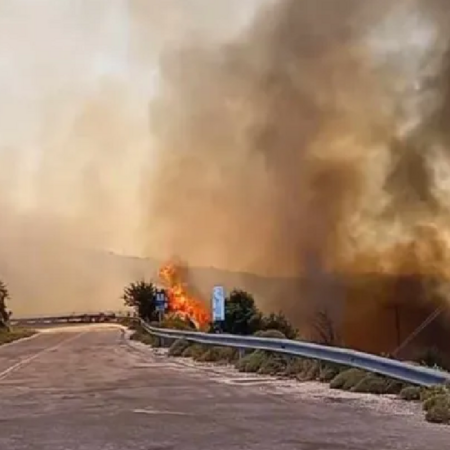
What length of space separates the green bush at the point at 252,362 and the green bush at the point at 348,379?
3733 millimetres

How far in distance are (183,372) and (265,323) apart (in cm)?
1167

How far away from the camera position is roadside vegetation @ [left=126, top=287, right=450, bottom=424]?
10.7m

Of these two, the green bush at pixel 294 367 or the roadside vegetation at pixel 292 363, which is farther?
the green bush at pixel 294 367

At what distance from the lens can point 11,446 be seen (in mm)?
8273

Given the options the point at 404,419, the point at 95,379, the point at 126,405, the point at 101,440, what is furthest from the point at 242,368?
the point at 101,440

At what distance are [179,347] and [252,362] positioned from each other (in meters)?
8.52

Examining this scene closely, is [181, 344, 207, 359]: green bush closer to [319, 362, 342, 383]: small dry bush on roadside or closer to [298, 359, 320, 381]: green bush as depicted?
[298, 359, 320, 381]: green bush

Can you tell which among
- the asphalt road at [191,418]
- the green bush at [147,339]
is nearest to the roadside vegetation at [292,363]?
the green bush at [147,339]

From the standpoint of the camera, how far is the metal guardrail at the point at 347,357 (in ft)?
37.2

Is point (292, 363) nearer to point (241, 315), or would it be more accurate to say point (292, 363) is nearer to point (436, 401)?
point (436, 401)

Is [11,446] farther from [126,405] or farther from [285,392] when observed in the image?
[285,392]

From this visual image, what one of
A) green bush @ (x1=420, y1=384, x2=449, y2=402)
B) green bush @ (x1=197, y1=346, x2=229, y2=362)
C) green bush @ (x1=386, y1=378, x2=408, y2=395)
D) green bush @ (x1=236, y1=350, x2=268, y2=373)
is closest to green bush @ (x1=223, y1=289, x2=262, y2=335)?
green bush @ (x1=197, y1=346, x2=229, y2=362)

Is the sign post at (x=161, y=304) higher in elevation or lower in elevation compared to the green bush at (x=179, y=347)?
higher

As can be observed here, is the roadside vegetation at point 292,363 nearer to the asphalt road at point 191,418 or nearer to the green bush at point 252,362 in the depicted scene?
the green bush at point 252,362
